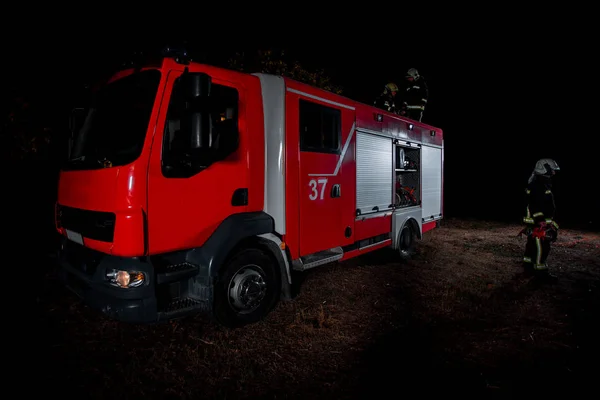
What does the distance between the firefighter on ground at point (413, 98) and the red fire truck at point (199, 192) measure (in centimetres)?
390

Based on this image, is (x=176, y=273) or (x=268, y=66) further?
(x=268, y=66)

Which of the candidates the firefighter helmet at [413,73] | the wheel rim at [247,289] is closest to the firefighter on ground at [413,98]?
the firefighter helmet at [413,73]

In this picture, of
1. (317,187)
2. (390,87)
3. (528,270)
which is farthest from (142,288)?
(390,87)

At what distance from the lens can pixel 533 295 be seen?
515 centimetres

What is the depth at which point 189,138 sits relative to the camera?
3248mm

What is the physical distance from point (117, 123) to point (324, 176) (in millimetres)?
2504

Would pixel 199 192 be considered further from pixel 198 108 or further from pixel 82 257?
pixel 82 257

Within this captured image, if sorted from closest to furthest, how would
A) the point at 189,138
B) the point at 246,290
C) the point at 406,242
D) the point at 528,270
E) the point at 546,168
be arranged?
the point at 189,138 < the point at 246,290 < the point at 546,168 < the point at 528,270 < the point at 406,242

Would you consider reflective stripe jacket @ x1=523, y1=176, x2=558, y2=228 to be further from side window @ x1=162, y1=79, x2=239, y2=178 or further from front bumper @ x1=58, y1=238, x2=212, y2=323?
front bumper @ x1=58, y1=238, x2=212, y2=323

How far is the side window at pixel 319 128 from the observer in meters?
4.57

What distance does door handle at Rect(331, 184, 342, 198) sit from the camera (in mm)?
5061

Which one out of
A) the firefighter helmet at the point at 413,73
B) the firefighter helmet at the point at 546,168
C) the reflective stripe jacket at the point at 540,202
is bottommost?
the reflective stripe jacket at the point at 540,202

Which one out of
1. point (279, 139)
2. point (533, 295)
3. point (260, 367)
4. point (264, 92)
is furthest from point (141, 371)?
point (533, 295)

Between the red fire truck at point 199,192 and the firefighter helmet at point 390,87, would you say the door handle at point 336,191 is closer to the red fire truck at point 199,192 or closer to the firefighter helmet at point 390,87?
the red fire truck at point 199,192
